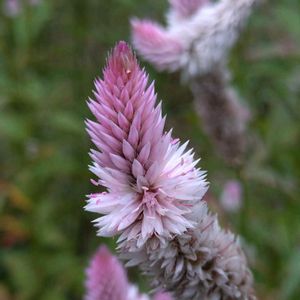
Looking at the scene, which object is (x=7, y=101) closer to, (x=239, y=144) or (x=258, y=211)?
(x=258, y=211)

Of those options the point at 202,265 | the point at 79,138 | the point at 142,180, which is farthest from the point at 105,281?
the point at 79,138

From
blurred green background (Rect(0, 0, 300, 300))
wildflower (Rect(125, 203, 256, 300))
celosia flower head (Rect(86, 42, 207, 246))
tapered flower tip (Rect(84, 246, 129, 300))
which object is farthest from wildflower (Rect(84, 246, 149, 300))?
blurred green background (Rect(0, 0, 300, 300))

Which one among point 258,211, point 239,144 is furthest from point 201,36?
point 258,211

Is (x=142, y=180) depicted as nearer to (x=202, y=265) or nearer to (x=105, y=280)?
(x=202, y=265)

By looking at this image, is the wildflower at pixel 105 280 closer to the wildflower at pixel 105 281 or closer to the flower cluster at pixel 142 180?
the wildflower at pixel 105 281

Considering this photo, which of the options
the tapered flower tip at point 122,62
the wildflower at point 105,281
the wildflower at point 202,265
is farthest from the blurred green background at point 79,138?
the tapered flower tip at point 122,62

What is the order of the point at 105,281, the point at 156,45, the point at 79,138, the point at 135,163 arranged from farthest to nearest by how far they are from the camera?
the point at 79,138 → the point at 156,45 → the point at 105,281 → the point at 135,163

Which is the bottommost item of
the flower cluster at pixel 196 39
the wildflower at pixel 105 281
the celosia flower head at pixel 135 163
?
the wildflower at pixel 105 281
